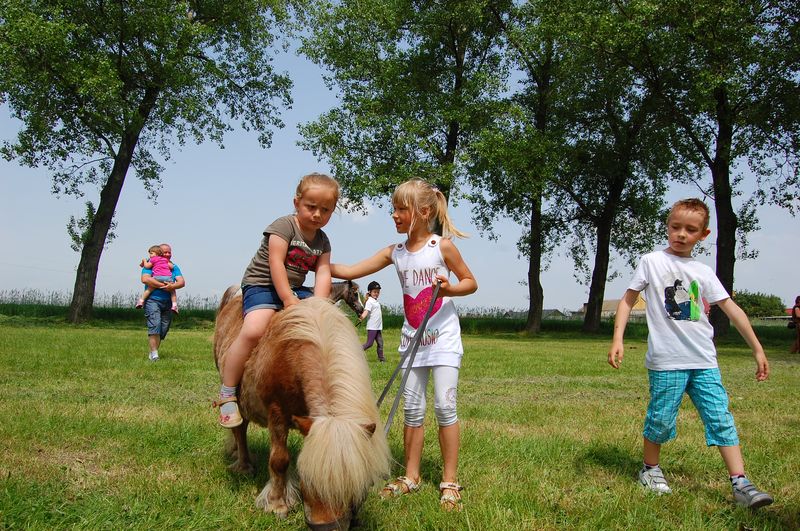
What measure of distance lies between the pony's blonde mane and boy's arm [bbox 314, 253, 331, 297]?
45cm

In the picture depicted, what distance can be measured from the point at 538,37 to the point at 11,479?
28158mm

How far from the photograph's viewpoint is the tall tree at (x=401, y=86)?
Answer: 96.2 ft

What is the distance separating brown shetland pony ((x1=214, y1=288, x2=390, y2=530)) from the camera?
10.4 ft

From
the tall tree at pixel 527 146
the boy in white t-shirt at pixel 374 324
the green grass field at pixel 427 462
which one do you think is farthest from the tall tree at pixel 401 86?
the green grass field at pixel 427 462

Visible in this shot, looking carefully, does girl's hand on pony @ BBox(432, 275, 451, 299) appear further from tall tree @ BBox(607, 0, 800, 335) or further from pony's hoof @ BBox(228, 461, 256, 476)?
tall tree @ BBox(607, 0, 800, 335)

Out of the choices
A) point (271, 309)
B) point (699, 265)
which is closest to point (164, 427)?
point (271, 309)

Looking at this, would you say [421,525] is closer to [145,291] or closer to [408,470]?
[408,470]

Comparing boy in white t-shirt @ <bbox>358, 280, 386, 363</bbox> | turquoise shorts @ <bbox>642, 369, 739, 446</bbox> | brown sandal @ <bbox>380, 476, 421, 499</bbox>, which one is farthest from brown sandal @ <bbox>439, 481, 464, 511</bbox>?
boy in white t-shirt @ <bbox>358, 280, 386, 363</bbox>

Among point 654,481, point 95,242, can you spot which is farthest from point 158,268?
point 95,242

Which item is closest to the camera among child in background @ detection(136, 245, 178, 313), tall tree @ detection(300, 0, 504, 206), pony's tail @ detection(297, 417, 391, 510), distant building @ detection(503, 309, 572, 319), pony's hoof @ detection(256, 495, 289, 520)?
pony's tail @ detection(297, 417, 391, 510)

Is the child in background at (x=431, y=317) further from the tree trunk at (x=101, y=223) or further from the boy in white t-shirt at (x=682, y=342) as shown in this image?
the tree trunk at (x=101, y=223)

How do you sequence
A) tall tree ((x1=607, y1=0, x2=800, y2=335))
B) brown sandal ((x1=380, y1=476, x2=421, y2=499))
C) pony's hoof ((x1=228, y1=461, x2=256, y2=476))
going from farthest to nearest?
tall tree ((x1=607, y1=0, x2=800, y2=335)) < pony's hoof ((x1=228, y1=461, x2=256, y2=476)) < brown sandal ((x1=380, y1=476, x2=421, y2=499))

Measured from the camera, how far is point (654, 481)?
15.0 feet

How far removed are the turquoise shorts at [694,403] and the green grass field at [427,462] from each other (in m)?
0.41
